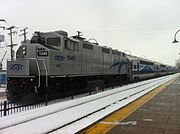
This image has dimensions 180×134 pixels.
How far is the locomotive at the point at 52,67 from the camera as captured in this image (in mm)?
17172

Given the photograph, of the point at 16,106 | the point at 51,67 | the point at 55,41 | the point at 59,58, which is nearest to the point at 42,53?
the point at 51,67

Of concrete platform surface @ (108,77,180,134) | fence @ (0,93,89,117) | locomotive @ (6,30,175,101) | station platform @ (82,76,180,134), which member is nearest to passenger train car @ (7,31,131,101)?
locomotive @ (6,30,175,101)

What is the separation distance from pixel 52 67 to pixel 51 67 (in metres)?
0.13

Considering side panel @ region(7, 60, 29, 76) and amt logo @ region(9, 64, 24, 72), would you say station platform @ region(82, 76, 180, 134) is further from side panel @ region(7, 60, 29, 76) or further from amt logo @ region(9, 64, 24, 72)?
amt logo @ region(9, 64, 24, 72)

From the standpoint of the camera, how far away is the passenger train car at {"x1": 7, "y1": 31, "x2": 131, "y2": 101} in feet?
56.3

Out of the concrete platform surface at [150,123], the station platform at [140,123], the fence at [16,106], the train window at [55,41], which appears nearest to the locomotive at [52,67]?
the train window at [55,41]

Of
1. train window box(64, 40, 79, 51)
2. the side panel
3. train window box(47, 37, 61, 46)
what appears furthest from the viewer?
train window box(64, 40, 79, 51)

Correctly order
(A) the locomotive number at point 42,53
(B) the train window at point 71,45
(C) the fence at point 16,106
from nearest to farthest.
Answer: (C) the fence at point 16,106 < (A) the locomotive number at point 42,53 < (B) the train window at point 71,45

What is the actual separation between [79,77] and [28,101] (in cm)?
795

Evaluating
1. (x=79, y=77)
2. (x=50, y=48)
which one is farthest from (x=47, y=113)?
(x=79, y=77)

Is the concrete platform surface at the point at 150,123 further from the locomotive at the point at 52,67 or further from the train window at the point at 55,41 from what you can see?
the train window at the point at 55,41

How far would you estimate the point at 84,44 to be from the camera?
2359 cm

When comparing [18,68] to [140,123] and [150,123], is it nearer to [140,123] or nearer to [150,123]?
[140,123]

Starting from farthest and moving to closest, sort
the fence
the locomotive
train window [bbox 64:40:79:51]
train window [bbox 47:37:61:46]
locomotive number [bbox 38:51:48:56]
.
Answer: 1. train window [bbox 64:40:79:51]
2. train window [bbox 47:37:61:46]
3. locomotive number [bbox 38:51:48:56]
4. the locomotive
5. the fence
